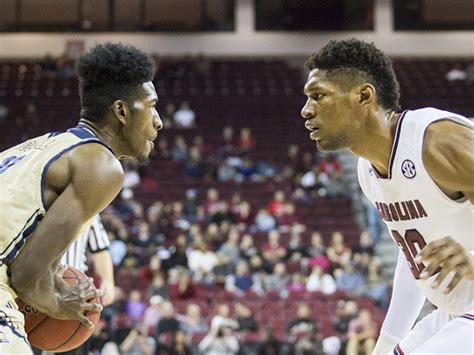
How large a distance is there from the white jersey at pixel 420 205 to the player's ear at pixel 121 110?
3.48 ft

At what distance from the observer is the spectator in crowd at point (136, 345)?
9023 millimetres

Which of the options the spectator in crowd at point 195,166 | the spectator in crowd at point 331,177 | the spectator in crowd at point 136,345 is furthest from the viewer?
the spectator in crowd at point 195,166

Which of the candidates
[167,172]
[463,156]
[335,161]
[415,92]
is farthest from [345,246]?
[463,156]

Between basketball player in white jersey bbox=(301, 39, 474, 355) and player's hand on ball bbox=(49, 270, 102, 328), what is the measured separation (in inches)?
45.4

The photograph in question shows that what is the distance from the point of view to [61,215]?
2.64 metres

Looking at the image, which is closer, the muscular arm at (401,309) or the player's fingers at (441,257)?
the player's fingers at (441,257)

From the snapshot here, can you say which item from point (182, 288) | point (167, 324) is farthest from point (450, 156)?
point (182, 288)

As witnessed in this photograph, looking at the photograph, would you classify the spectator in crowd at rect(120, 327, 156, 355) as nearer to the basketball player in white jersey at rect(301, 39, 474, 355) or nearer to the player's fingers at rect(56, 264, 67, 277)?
the basketball player in white jersey at rect(301, 39, 474, 355)

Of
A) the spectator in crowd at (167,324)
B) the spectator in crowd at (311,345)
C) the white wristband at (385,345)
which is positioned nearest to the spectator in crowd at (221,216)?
the spectator in crowd at (167,324)

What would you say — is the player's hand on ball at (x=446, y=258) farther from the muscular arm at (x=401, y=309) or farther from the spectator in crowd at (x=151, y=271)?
the spectator in crowd at (x=151, y=271)

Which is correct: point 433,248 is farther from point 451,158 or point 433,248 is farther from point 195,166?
point 195,166

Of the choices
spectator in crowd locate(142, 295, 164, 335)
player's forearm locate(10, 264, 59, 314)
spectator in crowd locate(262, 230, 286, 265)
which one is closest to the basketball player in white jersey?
player's forearm locate(10, 264, 59, 314)

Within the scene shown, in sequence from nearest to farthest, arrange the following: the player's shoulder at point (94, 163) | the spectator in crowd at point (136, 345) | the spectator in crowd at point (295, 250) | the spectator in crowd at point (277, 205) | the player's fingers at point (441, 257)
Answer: the player's fingers at point (441, 257), the player's shoulder at point (94, 163), the spectator in crowd at point (136, 345), the spectator in crowd at point (295, 250), the spectator in crowd at point (277, 205)

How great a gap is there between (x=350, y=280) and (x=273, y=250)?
124 centimetres
